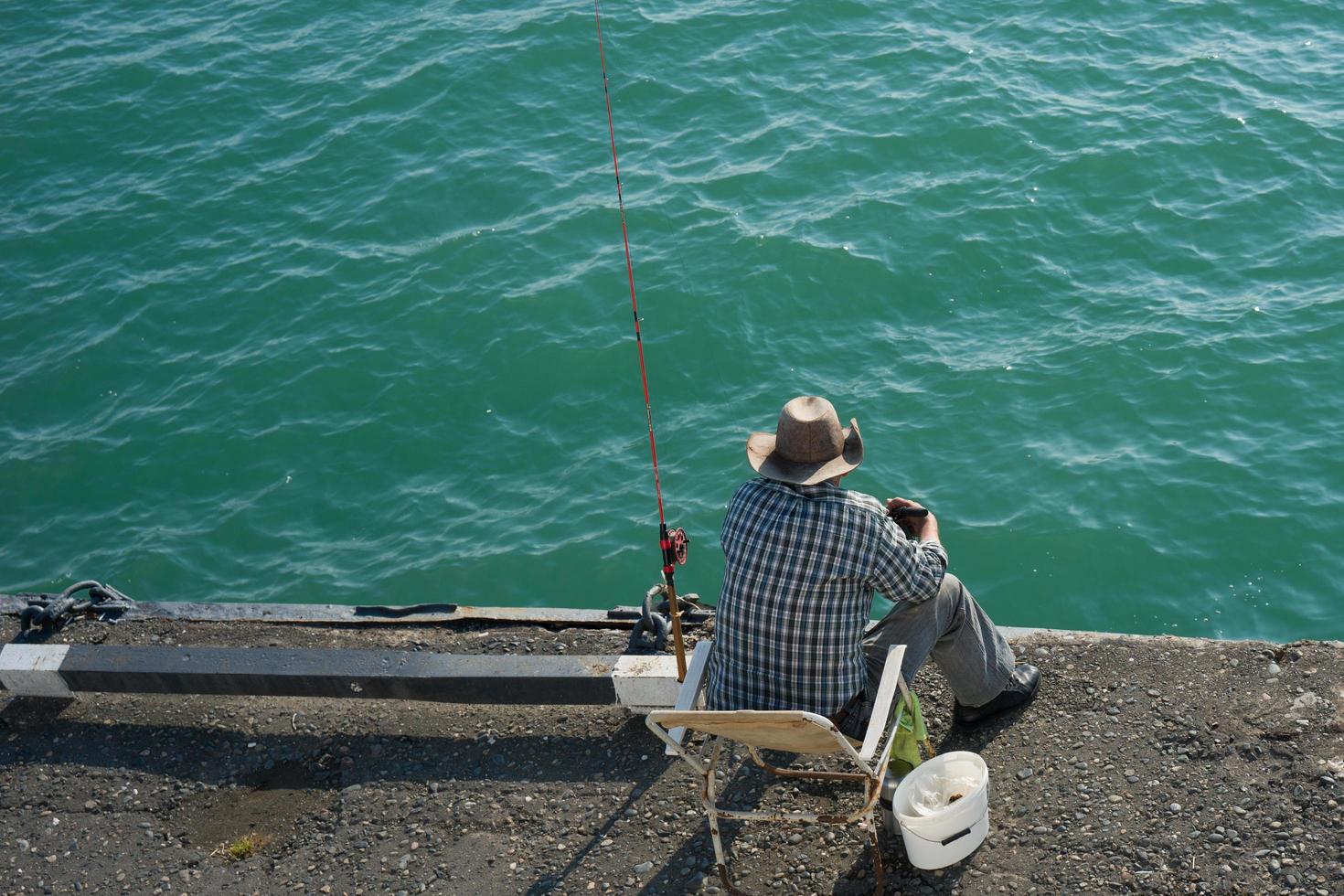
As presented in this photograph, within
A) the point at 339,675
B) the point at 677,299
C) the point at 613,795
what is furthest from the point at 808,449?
the point at 677,299

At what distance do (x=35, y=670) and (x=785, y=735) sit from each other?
165 inches

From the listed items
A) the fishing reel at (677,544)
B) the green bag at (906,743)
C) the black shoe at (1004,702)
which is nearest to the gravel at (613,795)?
the black shoe at (1004,702)

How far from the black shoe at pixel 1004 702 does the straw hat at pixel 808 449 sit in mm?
1495

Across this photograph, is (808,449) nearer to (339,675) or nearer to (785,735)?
(785,735)


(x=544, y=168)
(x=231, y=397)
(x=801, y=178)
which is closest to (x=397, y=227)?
(x=544, y=168)

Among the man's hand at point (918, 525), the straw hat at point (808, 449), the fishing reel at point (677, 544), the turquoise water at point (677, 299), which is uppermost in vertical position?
the straw hat at point (808, 449)

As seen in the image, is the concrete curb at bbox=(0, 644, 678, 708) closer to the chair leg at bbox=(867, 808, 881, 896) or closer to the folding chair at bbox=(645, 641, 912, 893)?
the folding chair at bbox=(645, 641, 912, 893)

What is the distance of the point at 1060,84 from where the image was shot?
13039 mm

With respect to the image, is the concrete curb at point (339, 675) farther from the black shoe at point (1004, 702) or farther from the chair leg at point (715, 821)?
the black shoe at point (1004, 702)

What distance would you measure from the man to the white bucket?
33 cm

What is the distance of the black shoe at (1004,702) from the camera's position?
5859mm

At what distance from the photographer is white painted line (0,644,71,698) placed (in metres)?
6.59

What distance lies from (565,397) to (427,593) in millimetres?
2171

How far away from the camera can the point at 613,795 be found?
19.0 ft
